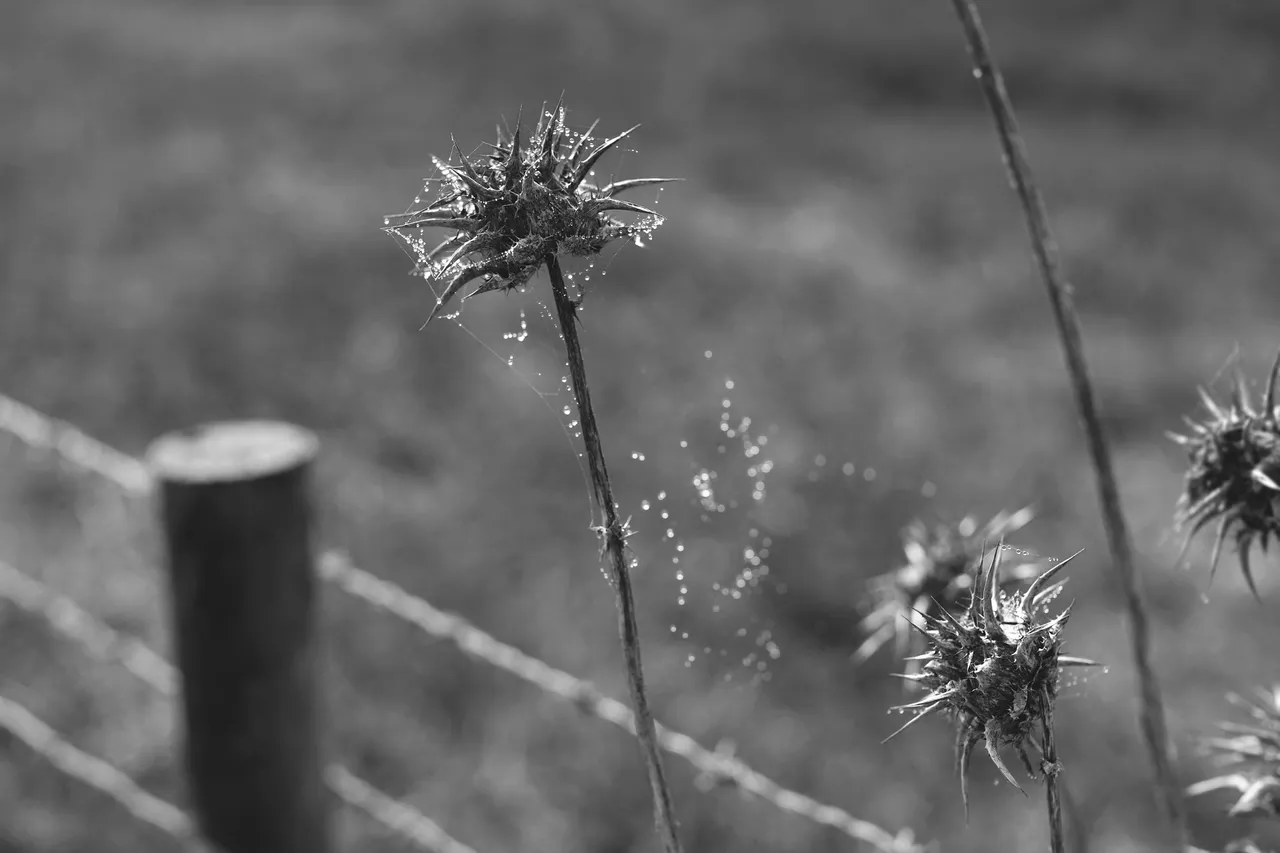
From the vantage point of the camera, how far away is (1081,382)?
0.99m

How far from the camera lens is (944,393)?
689cm

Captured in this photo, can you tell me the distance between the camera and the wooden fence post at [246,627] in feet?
8.55

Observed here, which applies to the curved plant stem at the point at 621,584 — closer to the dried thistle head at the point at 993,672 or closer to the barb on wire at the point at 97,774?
the dried thistle head at the point at 993,672

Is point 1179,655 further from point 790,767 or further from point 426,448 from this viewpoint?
point 426,448

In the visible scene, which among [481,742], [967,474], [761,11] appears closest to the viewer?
[481,742]

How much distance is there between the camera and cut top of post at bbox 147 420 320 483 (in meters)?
2.60

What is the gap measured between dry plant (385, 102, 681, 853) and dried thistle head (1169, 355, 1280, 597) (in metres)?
0.43

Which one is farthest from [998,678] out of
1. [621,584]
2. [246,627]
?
Result: [246,627]

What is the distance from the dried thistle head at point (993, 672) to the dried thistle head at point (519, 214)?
1.03 ft

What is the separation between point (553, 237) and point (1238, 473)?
55cm

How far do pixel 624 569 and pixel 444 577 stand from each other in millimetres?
4713

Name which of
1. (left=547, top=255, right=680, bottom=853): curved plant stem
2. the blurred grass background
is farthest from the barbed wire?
the blurred grass background

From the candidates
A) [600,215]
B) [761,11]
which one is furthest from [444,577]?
[761,11]

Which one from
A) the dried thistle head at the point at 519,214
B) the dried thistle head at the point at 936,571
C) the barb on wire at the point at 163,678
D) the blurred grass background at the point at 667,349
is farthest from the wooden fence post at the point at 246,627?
the dried thistle head at the point at 519,214
